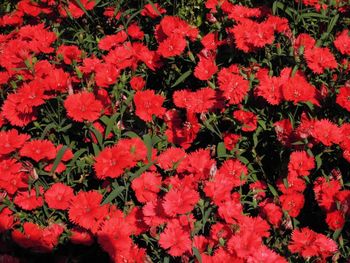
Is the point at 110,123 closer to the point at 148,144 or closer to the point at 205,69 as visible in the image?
the point at 148,144

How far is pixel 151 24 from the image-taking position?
11.6ft

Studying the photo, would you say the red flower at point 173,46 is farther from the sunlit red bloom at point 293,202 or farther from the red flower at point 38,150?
the sunlit red bloom at point 293,202

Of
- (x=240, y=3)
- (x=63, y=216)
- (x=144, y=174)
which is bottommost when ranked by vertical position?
(x=63, y=216)

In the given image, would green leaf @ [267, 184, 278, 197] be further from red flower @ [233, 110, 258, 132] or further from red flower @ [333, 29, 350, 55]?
red flower @ [333, 29, 350, 55]

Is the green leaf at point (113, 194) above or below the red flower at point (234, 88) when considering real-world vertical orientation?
below

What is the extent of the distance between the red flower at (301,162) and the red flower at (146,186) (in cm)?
76

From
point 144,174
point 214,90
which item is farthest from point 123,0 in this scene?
point 144,174

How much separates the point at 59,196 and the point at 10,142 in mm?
467

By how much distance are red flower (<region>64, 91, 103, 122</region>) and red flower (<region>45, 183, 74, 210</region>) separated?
0.41 meters

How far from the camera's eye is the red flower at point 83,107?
8.42 ft

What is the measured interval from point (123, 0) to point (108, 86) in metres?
0.98

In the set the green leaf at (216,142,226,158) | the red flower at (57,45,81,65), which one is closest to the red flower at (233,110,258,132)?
the green leaf at (216,142,226,158)

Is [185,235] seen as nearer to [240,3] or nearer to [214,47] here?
[214,47]

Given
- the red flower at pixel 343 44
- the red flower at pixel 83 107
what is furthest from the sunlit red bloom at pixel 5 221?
the red flower at pixel 343 44
